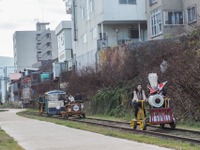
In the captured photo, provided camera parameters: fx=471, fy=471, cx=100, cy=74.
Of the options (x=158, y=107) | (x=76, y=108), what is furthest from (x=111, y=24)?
(x=158, y=107)

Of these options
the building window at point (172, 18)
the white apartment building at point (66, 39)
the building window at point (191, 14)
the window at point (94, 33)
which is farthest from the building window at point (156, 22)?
the white apartment building at point (66, 39)

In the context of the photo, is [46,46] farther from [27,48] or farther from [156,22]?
[156,22]

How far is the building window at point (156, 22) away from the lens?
4600cm

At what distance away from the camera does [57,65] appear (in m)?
76.4

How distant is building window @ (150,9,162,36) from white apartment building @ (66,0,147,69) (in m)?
4.89

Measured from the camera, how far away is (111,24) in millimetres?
54656

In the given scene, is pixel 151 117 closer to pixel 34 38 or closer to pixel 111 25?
pixel 111 25

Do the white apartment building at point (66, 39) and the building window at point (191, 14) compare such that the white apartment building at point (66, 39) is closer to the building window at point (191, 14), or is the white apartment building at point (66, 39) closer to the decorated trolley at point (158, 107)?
the building window at point (191, 14)

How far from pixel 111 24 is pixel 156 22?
29.3 feet

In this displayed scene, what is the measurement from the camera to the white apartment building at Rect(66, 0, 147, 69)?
52.5 meters

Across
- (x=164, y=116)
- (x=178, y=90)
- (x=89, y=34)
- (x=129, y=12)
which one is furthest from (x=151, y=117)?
(x=89, y=34)

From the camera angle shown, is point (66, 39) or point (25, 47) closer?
point (66, 39)

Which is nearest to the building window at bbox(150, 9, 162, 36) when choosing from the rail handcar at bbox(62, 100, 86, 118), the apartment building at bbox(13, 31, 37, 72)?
the rail handcar at bbox(62, 100, 86, 118)

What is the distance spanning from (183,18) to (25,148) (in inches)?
1283
